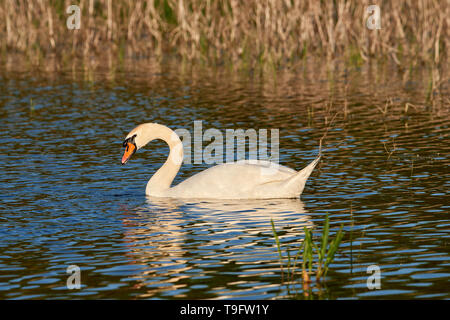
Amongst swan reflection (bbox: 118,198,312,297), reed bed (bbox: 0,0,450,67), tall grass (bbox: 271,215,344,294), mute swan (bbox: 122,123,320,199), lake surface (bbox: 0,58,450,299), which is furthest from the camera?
reed bed (bbox: 0,0,450,67)

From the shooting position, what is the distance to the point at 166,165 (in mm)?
13008

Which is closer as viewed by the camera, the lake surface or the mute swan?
the lake surface

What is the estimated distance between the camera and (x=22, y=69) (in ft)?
90.2

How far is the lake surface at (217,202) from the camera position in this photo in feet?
27.5

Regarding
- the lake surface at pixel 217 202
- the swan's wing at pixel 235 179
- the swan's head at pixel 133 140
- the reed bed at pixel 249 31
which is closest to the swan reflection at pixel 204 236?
the lake surface at pixel 217 202

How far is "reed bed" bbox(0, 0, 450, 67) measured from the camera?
2542 centimetres

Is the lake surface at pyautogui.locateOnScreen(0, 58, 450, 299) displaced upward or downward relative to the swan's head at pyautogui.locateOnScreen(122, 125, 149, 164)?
downward

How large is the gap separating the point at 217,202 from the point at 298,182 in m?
1.18

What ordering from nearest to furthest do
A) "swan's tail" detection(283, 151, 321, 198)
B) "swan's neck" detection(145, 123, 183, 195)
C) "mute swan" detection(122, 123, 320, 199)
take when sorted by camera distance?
"swan's tail" detection(283, 151, 321, 198) → "mute swan" detection(122, 123, 320, 199) → "swan's neck" detection(145, 123, 183, 195)

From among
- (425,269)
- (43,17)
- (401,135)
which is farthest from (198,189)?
(43,17)

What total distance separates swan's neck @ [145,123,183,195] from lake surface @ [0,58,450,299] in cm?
23

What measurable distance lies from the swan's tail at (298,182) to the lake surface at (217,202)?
174 millimetres

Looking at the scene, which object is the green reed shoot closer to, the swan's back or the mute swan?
the mute swan

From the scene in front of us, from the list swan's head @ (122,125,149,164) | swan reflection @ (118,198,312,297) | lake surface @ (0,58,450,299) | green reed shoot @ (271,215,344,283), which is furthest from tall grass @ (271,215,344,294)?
swan's head @ (122,125,149,164)
